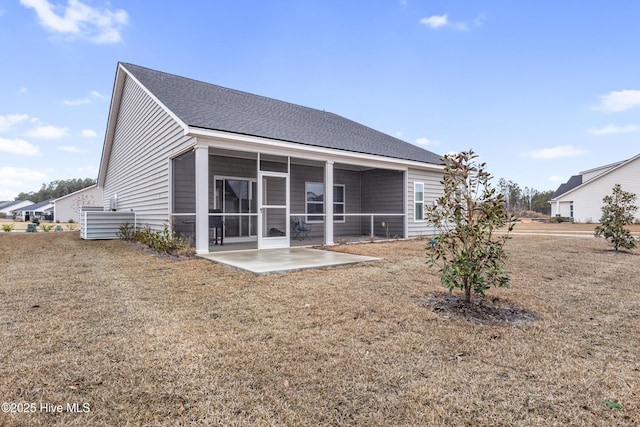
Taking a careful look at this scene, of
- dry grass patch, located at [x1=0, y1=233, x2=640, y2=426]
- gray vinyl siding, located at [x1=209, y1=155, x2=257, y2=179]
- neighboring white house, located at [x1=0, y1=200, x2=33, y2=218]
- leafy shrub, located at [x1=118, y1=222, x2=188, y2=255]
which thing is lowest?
dry grass patch, located at [x1=0, y1=233, x2=640, y2=426]

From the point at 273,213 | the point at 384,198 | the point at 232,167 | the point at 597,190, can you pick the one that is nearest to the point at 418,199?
the point at 384,198

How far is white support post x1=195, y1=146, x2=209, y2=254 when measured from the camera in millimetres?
7641

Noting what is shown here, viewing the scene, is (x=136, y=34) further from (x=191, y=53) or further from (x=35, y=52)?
(x=35, y=52)

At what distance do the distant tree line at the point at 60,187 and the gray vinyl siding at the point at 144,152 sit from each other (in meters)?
73.8

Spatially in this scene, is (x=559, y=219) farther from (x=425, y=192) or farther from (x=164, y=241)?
(x=164, y=241)

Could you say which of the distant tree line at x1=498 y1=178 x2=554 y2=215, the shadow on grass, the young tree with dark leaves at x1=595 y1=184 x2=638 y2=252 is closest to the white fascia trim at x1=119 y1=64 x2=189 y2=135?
the shadow on grass

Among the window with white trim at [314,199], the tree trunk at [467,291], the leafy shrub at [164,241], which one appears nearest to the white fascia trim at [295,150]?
the leafy shrub at [164,241]

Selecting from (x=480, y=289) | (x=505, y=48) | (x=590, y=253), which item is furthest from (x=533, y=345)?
(x=505, y=48)

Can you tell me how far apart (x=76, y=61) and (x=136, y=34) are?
383 centimetres

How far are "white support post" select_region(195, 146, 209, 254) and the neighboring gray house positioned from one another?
2 centimetres

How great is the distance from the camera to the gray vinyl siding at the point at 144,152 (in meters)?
9.33

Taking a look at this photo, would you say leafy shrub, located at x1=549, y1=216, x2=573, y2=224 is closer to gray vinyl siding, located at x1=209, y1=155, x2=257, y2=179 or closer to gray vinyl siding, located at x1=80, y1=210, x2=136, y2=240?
gray vinyl siding, located at x1=209, y1=155, x2=257, y2=179

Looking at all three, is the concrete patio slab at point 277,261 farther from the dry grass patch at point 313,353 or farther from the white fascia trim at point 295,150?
the white fascia trim at point 295,150

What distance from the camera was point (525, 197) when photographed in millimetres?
47281
